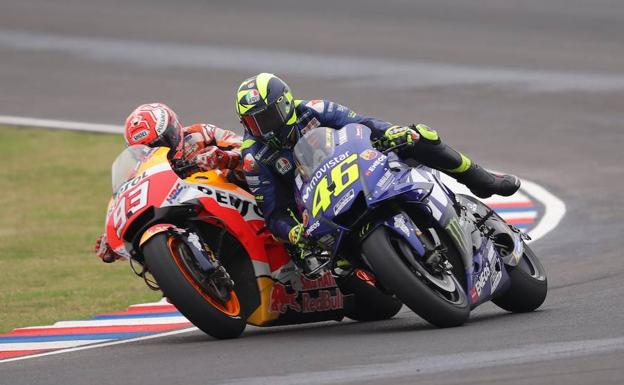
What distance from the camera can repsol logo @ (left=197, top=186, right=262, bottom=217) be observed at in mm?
8500

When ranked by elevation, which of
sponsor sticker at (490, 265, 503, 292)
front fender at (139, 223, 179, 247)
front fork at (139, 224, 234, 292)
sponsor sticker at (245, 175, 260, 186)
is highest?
sponsor sticker at (245, 175, 260, 186)

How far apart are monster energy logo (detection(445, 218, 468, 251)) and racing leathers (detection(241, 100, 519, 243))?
0.58 metres

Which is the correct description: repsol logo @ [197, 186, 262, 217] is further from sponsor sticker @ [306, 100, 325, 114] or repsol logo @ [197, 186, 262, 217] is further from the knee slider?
the knee slider

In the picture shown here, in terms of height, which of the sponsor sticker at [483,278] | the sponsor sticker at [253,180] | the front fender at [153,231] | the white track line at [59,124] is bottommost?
the white track line at [59,124]

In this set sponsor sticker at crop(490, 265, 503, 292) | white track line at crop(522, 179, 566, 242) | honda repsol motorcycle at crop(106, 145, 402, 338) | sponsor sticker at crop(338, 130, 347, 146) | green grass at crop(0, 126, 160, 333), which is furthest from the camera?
white track line at crop(522, 179, 566, 242)

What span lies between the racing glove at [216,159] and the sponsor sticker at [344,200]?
1364 millimetres

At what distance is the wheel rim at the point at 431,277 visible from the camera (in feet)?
24.8

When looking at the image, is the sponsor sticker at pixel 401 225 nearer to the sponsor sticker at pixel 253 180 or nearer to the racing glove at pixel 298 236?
the racing glove at pixel 298 236

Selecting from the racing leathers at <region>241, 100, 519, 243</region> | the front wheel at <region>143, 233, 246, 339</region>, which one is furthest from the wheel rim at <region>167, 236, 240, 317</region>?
the racing leathers at <region>241, 100, 519, 243</region>

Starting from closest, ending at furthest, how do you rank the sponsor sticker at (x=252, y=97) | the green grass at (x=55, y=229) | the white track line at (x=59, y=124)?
the sponsor sticker at (x=252, y=97) < the green grass at (x=55, y=229) < the white track line at (x=59, y=124)

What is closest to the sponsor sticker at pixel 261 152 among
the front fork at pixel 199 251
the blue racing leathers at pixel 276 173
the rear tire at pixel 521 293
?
the blue racing leathers at pixel 276 173

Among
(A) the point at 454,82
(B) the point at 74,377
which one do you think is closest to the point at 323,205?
(B) the point at 74,377

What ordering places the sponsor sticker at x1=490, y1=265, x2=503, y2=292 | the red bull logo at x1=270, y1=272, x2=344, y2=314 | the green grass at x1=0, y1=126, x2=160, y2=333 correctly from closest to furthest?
the sponsor sticker at x1=490, y1=265, x2=503, y2=292, the red bull logo at x1=270, y1=272, x2=344, y2=314, the green grass at x1=0, y1=126, x2=160, y2=333

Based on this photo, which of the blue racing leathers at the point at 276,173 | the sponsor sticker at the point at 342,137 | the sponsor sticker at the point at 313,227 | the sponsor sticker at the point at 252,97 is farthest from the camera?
the blue racing leathers at the point at 276,173
